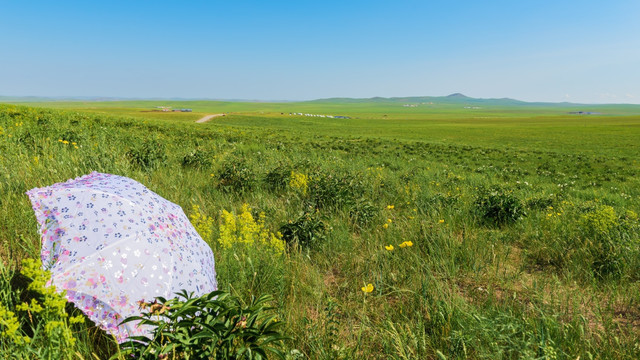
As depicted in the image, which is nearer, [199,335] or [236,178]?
[199,335]

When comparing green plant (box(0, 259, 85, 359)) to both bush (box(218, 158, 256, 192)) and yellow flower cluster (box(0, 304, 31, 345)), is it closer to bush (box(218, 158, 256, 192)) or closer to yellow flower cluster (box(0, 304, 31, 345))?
yellow flower cluster (box(0, 304, 31, 345))

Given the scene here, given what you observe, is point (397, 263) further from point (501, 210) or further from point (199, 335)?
point (501, 210)

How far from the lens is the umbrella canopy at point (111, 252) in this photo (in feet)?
6.37

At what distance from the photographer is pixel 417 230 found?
15.0 ft

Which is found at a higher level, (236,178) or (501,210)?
(236,178)

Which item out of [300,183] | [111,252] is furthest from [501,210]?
[111,252]

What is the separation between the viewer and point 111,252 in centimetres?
214

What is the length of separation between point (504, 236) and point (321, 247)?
2.99 m

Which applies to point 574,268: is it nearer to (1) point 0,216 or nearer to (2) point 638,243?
(2) point 638,243

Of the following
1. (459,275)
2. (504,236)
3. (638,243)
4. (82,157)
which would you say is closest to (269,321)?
(459,275)

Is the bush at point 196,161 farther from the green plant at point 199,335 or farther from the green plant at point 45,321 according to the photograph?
the green plant at point 199,335

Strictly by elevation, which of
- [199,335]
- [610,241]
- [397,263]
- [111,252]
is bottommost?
[397,263]

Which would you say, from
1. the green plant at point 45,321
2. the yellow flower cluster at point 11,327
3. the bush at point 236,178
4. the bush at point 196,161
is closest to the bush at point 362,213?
the bush at point 236,178

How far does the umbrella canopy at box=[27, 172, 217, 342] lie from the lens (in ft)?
6.37
